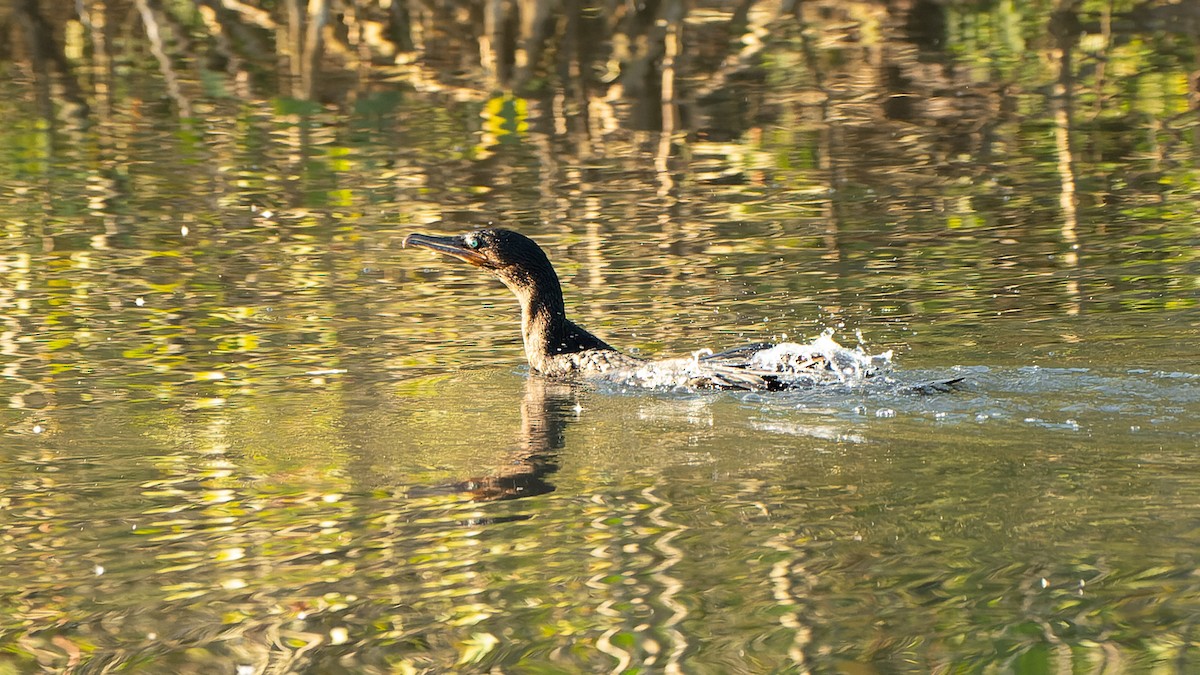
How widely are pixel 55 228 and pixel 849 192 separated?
518cm

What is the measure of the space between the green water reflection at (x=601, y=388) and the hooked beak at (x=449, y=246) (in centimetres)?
36

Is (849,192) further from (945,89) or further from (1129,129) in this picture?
(945,89)

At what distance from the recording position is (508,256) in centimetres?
885

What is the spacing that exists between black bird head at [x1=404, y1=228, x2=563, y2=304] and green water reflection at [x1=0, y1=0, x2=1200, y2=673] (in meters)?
0.36

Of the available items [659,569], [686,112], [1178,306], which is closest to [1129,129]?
[686,112]

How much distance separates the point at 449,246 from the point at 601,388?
4.91 feet

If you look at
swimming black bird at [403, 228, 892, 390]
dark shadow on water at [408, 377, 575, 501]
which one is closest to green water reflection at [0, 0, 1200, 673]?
dark shadow on water at [408, 377, 575, 501]

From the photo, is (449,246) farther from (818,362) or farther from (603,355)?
(818,362)

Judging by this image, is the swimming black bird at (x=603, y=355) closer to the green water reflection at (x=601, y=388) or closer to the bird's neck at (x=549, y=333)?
the bird's neck at (x=549, y=333)

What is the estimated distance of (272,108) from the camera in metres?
16.2

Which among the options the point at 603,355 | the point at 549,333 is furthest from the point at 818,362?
the point at 549,333

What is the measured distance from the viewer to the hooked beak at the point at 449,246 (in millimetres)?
8820

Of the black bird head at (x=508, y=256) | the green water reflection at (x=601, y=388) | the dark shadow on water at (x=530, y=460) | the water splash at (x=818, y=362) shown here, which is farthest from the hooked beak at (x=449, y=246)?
the water splash at (x=818, y=362)

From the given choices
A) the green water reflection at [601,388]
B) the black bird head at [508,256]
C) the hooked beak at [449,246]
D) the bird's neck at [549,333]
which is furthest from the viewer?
the hooked beak at [449,246]
